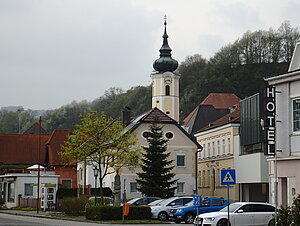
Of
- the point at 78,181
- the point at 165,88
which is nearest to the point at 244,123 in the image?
the point at 78,181

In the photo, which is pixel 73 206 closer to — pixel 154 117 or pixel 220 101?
pixel 154 117

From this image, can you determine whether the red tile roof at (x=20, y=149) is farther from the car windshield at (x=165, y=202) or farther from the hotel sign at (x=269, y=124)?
the hotel sign at (x=269, y=124)

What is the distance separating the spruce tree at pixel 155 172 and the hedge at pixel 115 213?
1564cm

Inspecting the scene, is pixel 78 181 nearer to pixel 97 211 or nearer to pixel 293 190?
pixel 97 211

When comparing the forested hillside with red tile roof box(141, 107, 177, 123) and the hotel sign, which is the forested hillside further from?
the hotel sign

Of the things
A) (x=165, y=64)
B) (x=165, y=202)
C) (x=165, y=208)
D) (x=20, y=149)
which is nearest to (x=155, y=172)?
(x=165, y=202)

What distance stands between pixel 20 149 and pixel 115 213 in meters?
45.5

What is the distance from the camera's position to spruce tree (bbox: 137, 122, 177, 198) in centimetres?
5672

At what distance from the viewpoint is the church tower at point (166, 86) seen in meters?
99.4

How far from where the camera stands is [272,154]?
106 feet

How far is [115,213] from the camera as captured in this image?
132ft

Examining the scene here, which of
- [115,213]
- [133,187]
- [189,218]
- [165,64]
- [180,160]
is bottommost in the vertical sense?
[189,218]

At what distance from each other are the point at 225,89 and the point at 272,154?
3326 inches

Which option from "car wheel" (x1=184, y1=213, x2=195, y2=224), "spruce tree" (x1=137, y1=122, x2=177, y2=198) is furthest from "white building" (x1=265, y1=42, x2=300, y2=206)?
"spruce tree" (x1=137, y1=122, x2=177, y2=198)
